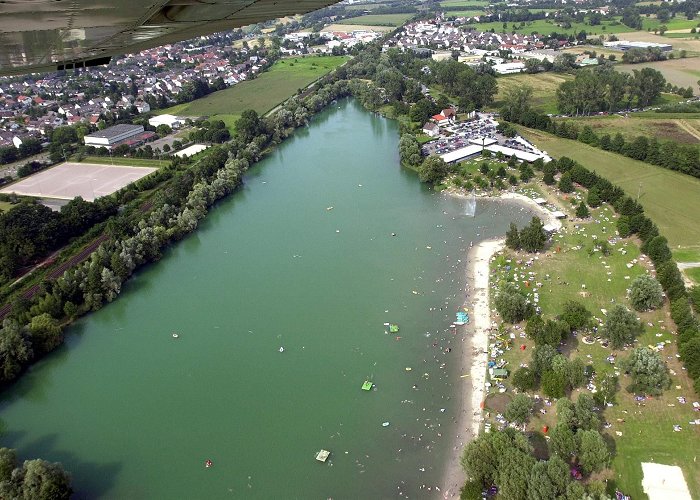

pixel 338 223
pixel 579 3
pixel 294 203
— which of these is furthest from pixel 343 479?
pixel 579 3

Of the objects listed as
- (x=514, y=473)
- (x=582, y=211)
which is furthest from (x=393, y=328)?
(x=582, y=211)

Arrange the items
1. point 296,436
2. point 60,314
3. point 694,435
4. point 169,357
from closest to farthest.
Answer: point 694,435
point 296,436
point 169,357
point 60,314

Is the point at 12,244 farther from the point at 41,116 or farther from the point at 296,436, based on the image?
the point at 41,116

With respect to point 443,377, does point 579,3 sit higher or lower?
higher

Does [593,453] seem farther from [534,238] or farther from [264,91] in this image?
[264,91]

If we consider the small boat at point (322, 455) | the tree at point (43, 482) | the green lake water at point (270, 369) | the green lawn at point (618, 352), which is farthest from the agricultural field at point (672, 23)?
the tree at point (43, 482)

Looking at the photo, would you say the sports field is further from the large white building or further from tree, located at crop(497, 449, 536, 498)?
tree, located at crop(497, 449, 536, 498)

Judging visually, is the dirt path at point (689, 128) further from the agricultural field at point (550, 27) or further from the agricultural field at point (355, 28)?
the agricultural field at point (355, 28)
